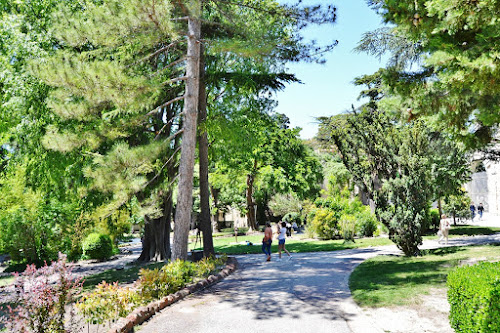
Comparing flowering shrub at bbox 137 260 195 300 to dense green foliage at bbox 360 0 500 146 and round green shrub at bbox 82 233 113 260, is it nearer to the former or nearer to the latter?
dense green foliage at bbox 360 0 500 146

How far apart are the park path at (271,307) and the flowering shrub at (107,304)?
0.53m

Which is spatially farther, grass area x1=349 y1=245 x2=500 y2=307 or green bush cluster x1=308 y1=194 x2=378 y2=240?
green bush cluster x1=308 y1=194 x2=378 y2=240

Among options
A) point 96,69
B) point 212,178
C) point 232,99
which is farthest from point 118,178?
point 212,178

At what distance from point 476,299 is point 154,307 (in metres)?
5.32

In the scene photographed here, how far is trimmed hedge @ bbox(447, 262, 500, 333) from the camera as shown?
14.1 ft

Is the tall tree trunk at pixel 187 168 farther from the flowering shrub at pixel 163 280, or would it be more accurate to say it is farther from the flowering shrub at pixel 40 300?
the flowering shrub at pixel 40 300

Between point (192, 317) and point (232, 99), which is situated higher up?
point (232, 99)

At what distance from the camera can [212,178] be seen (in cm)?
3244

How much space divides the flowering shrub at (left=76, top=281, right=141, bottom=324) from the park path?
53 cm

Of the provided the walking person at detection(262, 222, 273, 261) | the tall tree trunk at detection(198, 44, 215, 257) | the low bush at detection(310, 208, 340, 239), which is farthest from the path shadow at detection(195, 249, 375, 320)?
the low bush at detection(310, 208, 340, 239)

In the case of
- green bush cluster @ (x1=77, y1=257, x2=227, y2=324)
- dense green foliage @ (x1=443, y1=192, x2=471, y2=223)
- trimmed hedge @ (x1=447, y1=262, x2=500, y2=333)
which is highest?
dense green foliage @ (x1=443, y1=192, x2=471, y2=223)

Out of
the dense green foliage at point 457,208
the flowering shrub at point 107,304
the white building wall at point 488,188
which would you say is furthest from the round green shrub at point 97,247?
the white building wall at point 488,188

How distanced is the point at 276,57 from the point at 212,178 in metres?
21.3

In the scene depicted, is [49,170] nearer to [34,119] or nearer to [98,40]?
[34,119]
